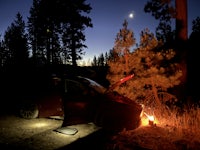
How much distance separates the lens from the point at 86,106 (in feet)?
24.4

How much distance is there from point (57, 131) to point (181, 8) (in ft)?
26.9

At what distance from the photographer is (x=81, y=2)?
35469mm

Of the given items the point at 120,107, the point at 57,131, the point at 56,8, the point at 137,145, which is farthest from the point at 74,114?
the point at 56,8

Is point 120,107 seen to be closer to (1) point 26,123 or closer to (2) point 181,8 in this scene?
(1) point 26,123

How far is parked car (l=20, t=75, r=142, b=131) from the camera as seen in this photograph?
7266mm

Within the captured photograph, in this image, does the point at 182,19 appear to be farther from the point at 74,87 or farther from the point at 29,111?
the point at 29,111

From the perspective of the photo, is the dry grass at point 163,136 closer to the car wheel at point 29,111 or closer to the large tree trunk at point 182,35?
the large tree trunk at point 182,35

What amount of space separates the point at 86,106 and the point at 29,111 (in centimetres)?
254

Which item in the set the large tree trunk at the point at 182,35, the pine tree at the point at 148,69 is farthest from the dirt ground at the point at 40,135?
the large tree trunk at the point at 182,35

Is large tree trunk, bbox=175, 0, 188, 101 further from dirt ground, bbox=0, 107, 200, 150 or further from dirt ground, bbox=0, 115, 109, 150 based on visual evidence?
dirt ground, bbox=0, 115, 109, 150

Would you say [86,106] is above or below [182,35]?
below

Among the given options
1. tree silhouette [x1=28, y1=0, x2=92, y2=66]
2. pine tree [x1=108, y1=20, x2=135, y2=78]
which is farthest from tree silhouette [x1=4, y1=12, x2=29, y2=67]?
pine tree [x1=108, y1=20, x2=135, y2=78]

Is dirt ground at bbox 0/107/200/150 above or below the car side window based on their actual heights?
below

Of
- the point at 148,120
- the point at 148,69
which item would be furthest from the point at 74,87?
the point at 148,69
